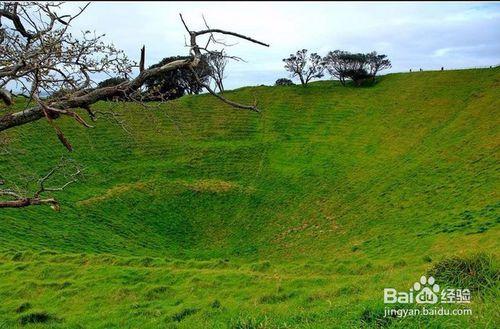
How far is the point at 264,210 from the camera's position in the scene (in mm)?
32656

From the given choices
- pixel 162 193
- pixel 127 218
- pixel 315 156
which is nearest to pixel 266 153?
pixel 315 156

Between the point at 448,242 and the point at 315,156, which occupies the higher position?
Answer: the point at 315,156

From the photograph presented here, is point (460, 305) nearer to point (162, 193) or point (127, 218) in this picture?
point (127, 218)

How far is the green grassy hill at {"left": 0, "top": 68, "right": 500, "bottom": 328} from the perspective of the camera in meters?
11.6

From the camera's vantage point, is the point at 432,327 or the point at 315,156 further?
the point at 315,156

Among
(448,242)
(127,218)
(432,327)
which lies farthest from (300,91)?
(432,327)

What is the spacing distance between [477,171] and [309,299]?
23.9 m

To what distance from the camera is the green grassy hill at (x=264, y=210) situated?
456 inches

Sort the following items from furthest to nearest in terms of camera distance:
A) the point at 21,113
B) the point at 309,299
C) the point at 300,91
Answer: the point at 300,91 → the point at 309,299 → the point at 21,113

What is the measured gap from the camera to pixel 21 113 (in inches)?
237

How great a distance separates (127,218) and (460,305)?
25984mm

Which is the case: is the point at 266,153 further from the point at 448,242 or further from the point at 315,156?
the point at 448,242

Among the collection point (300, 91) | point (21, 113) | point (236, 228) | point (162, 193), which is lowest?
point (236, 228)

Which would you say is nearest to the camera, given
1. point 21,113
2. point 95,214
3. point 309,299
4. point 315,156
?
point 21,113
